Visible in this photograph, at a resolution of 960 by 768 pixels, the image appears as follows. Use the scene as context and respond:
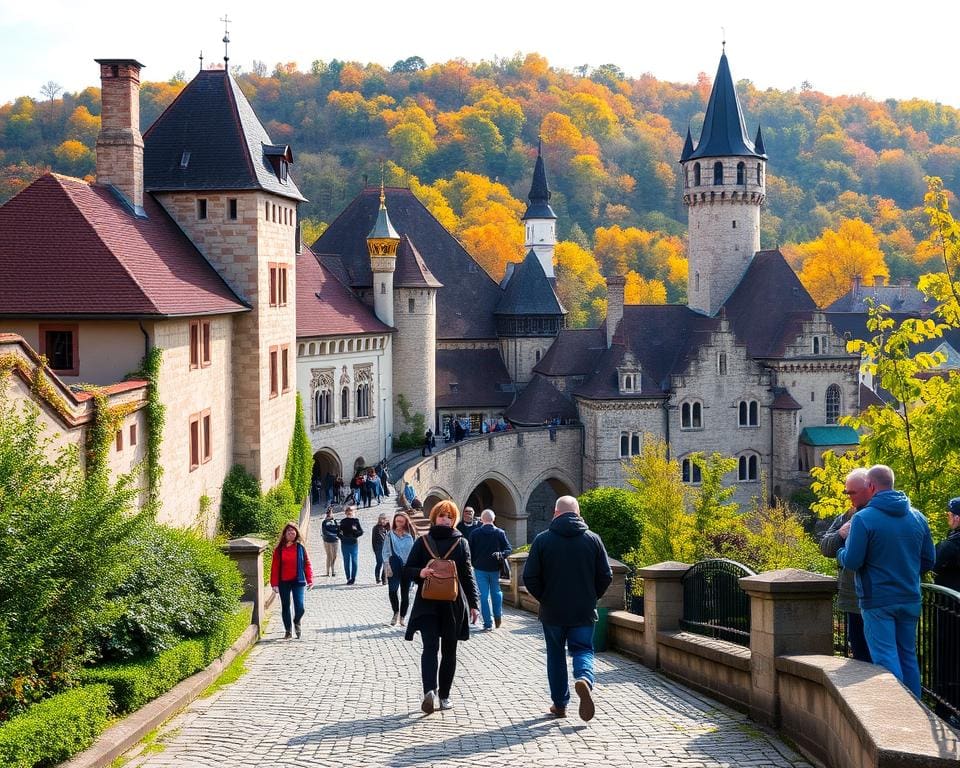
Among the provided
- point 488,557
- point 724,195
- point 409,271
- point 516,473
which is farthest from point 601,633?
point 724,195

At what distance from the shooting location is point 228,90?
35344 millimetres

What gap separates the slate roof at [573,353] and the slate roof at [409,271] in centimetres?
869

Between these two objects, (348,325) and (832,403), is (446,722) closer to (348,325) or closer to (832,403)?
(348,325)

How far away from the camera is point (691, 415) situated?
64.8m

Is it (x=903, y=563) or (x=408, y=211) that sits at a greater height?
(x=408, y=211)

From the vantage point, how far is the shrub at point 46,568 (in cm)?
1021

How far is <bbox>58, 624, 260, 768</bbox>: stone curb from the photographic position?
9391mm

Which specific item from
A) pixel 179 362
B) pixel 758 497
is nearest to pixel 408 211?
pixel 758 497

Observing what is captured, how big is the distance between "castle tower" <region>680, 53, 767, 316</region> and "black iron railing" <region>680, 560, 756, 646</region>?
59893 millimetres

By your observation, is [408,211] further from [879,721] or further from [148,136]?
[879,721]

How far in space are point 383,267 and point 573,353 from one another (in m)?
12.8

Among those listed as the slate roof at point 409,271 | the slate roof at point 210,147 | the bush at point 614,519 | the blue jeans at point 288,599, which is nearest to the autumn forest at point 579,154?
the slate roof at point 409,271

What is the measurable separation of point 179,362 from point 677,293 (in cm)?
9562

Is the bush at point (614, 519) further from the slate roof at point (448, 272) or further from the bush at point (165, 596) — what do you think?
the bush at point (165, 596)
